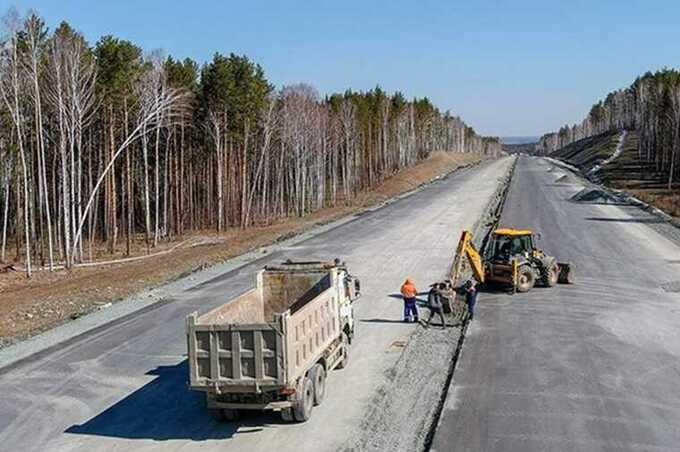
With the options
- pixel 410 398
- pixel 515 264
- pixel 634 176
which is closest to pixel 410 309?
pixel 515 264

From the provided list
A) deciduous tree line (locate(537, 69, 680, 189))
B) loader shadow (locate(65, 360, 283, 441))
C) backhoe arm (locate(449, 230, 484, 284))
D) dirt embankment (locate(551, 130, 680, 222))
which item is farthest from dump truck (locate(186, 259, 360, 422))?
deciduous tree line (locate(537, 69, 680, 189))

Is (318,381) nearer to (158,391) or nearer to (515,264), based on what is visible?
(158,391)

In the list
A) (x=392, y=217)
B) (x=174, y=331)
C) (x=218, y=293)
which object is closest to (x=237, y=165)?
(x=392, y=217)

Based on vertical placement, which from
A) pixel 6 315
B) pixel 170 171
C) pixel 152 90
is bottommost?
pixel 6 315

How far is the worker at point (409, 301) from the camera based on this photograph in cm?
2158

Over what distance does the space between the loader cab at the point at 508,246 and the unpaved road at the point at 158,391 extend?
10.5 ft

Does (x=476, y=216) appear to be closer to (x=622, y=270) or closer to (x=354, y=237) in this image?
(x=354, y=237)

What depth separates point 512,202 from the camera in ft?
199

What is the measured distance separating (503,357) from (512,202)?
44024 millimetres

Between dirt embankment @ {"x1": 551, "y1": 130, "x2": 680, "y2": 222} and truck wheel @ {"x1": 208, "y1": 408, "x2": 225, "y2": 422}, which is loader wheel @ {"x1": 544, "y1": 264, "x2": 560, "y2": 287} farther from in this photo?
dirt embankment @ {"x1": 551, "y1": 130, "x2": 680, "y2": 222}

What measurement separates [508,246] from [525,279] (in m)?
1.28

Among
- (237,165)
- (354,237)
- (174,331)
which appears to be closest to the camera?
(174,331)

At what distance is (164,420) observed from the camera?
46.5 feet

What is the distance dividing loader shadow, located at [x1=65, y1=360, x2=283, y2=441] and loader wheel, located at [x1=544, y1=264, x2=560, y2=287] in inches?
594
